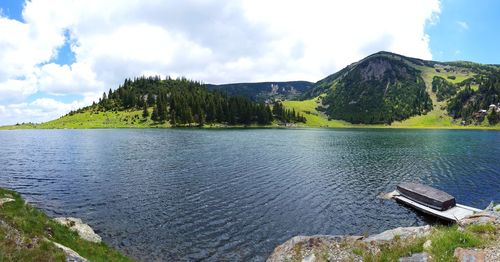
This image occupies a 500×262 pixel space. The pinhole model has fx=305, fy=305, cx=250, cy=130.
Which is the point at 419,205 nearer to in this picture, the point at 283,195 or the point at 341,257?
the point at 283,195

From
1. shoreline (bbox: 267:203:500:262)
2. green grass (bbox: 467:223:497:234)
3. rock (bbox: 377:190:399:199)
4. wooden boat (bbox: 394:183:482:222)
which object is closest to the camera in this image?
shoreline (bbox: 267:203:500:262)

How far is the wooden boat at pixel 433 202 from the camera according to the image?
1503 inches

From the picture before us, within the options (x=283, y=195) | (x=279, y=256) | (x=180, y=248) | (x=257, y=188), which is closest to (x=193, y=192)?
(x=257, y=188)

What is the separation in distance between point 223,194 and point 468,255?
32635 mm

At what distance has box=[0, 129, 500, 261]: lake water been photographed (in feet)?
98.2

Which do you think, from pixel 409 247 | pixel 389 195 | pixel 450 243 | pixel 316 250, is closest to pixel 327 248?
pixel 316 250

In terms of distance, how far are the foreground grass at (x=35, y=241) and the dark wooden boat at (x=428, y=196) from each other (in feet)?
126

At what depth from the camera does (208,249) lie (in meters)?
27.3

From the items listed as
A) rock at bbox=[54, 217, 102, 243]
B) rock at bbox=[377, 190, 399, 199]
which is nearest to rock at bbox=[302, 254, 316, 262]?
rock at bbox=[54, 217, 102, 243]

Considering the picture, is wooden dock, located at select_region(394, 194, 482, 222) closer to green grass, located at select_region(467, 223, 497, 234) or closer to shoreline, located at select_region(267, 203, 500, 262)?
→ shoreline, located at select_region(267, 203, 500, 262)

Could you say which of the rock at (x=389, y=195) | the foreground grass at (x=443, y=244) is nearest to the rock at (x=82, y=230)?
the foreground grass at (x=443, y=244)

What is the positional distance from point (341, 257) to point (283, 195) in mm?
24817

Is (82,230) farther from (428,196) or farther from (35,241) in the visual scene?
(428,196)

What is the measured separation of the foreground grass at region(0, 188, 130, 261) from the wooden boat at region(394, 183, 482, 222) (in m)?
37.5
